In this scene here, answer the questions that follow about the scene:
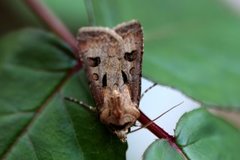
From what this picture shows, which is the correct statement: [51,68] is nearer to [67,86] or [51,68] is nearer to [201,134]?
[67,86]

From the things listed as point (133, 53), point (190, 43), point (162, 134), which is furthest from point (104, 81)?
point (190, 43)

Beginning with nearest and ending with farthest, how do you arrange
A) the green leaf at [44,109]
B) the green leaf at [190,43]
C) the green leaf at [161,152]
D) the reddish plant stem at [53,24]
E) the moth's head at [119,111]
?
1. the green leaf at [161,152]
2. the green leaf at [44,109]
3. the moth's head at [119,111]
4. the green leaf at [190,43]
5. the reddish plant stem at [53,24]

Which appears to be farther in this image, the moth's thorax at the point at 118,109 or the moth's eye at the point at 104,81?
the moth's eye at the point at 104,81

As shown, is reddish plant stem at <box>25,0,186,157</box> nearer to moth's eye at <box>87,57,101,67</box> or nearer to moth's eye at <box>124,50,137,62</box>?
moth's eye at <box>87,57,101,67</box>

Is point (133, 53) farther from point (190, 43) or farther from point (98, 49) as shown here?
point (190, 43)

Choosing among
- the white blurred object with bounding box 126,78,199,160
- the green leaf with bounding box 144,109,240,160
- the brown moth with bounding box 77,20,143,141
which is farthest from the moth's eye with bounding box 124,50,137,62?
the green leaf with bounding box 144,109,240,160

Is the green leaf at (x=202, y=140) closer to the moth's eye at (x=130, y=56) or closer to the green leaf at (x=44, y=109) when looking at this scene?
the green leaf at (x=44, y=109)

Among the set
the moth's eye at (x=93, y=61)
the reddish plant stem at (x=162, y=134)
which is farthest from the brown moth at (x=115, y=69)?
the reddish plant stem at (x=162, y=134)

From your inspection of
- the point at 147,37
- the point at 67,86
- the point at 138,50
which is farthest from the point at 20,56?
the point at 147,37

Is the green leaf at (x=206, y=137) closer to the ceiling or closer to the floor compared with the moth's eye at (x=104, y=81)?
closer to the floor
